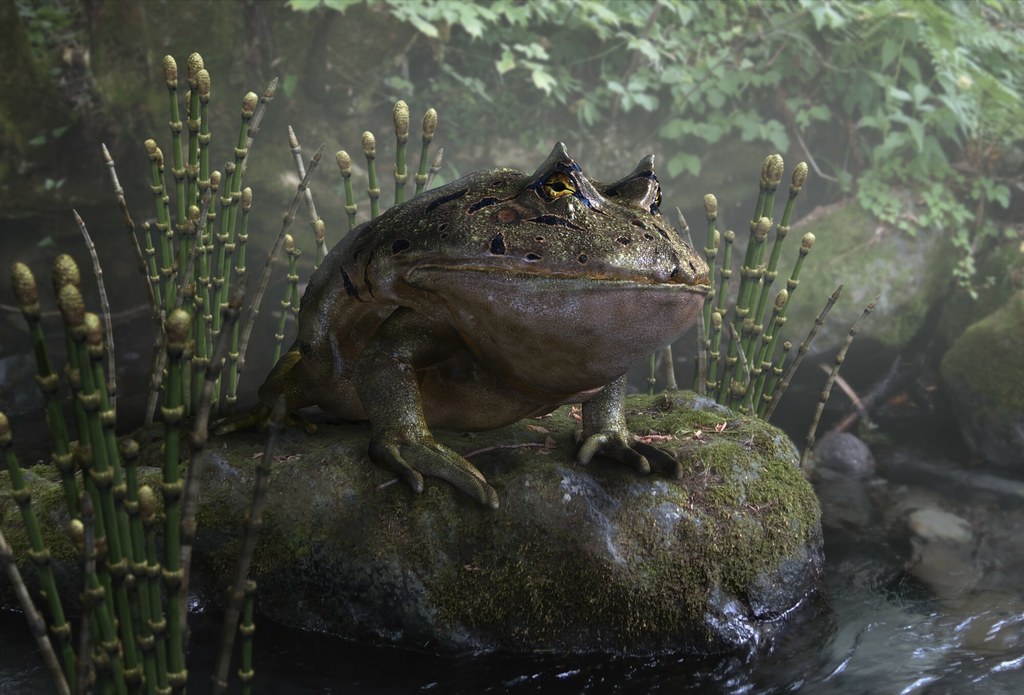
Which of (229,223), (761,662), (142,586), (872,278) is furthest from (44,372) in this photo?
(872,278)

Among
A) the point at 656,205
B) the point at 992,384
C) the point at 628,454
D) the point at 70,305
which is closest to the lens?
the point at 70,305

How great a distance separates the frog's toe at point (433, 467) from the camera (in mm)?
2369

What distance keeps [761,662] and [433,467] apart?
995 millimetres

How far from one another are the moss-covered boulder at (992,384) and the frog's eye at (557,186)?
3624mm

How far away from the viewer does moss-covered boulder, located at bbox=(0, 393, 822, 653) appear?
2.41 meters

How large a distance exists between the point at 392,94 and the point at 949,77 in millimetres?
3784

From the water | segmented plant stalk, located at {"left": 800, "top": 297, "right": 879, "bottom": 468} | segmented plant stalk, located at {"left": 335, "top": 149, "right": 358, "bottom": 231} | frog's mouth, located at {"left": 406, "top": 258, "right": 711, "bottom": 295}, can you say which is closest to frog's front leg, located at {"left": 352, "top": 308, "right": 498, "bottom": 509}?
frog's mouth, located at {"left": 406, "top": 258, "right": 711, "bottom": 295}

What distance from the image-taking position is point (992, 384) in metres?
4.97

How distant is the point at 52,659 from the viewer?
1.50 metres

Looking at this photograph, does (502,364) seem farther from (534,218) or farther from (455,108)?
(455,108)

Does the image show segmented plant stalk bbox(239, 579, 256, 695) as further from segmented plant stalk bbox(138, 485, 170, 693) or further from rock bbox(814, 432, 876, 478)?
rock bbox(814, 432, 876, 478)

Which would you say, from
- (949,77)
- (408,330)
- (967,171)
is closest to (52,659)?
(408,330)

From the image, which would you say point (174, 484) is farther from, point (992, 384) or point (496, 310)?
point (992, 384)

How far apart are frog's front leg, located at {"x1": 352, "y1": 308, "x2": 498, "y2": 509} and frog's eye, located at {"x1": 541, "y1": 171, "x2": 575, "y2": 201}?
1.60ft
